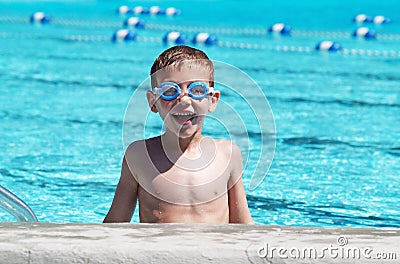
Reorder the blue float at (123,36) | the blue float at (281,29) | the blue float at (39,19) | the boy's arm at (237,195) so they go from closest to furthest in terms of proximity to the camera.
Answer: the boy's arm at (237,195), the blue float at (123,36), the blue float at (281,29), the blue float at (39,19)

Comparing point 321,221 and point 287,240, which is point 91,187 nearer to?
point 321,221

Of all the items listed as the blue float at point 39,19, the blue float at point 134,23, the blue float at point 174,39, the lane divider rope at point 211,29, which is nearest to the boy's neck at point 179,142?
the blue float at point 174,39

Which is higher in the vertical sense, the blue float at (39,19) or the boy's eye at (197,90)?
the blue float at (39,19)

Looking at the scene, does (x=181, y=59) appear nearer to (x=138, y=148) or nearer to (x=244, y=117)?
(x=138, y=148)

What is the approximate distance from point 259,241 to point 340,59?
356 inches

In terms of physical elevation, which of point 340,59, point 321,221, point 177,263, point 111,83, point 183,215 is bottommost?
point 177,263

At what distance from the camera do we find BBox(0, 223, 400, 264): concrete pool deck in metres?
1.86

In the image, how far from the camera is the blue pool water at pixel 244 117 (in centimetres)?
460

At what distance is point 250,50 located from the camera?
11430 millimetres

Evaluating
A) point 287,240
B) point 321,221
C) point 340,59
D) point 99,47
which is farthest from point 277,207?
point 99,47

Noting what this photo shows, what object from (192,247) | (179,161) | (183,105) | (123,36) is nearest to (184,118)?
(183,105)

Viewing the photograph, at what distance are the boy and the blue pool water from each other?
33 cm

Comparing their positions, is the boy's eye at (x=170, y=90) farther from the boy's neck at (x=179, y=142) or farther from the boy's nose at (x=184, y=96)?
the boy's neck at (x=179, y=142)

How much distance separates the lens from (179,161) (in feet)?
8.84
